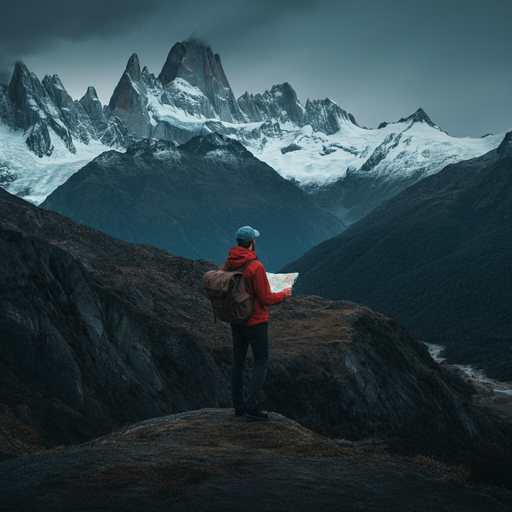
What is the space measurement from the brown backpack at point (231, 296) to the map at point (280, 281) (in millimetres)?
926

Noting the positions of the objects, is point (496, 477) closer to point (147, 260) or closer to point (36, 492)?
point (36, 492)

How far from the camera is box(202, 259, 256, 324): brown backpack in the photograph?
11.2m

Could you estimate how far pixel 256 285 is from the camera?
11375 mm

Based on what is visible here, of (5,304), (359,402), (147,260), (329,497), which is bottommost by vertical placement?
(359,402)

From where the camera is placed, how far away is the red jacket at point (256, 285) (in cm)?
1138

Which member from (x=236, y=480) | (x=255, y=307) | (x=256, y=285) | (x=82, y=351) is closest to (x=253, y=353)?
(x=255, y=307)

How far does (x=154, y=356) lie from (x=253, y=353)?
926 inches

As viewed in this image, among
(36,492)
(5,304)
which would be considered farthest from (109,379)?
(36,492)

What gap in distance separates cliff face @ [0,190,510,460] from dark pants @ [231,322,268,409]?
558 cm

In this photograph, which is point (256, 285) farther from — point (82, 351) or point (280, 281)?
point (82, 351)

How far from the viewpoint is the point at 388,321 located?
67.2 meters

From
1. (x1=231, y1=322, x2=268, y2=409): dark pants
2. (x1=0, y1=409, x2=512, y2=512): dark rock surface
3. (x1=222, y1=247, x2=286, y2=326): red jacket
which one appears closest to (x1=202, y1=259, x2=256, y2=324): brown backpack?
(x1=222, y1=247, x2=286, y2=326): red jacket

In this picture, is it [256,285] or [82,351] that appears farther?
[82,351]

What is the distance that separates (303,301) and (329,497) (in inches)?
2386
